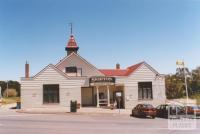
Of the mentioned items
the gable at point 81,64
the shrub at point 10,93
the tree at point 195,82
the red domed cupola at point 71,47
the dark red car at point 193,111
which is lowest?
the dark red car at point 193,111

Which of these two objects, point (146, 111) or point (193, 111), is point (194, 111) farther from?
point (146, 111)

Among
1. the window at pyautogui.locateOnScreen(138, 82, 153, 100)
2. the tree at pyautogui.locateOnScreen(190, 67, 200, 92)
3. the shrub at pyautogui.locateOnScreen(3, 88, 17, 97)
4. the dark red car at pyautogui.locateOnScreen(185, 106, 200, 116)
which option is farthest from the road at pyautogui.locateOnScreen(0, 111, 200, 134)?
the shrub at pyautogui.locateOnScreen(3, 88, 17, 97)

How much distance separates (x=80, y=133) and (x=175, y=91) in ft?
163

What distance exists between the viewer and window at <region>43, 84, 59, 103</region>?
40625mm

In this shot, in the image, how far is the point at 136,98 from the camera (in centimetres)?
4238

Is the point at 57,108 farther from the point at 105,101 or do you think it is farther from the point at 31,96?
the point at 105,101

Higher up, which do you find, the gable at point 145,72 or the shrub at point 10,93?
the gable at point 145,72

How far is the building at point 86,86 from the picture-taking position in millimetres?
40344

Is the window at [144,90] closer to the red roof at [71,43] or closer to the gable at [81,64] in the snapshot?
the gable at [81,64]

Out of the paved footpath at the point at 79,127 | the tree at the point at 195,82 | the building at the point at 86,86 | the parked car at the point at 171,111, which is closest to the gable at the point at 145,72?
the building at the point at 86,86

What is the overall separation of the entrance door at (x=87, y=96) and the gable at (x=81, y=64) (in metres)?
2.11

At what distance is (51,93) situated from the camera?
40781 mm

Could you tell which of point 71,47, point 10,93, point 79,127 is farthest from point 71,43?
point 10,93

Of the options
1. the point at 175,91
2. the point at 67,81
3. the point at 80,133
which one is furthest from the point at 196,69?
the point at 80,133
